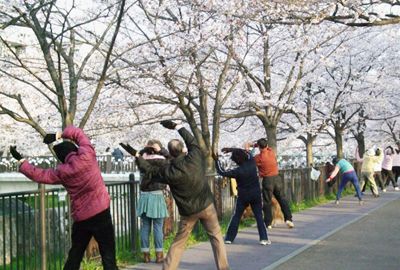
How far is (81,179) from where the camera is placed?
20.6 ft

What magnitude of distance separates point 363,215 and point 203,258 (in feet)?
21.8

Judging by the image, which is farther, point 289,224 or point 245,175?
point 289,224

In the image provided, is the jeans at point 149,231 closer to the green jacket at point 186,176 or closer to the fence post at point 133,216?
the fence post at point 133,216

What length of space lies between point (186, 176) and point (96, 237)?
119cm

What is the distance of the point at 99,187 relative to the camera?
643cm

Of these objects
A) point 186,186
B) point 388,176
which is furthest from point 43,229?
point 388,176

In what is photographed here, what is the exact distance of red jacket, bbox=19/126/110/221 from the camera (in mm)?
6211

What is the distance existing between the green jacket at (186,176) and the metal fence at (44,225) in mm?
1454

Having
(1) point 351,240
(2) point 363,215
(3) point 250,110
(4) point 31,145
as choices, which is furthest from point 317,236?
(4) point 31,145

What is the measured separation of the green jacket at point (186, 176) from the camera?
6.92m

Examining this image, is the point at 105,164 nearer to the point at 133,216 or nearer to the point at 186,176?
the point at 133,216

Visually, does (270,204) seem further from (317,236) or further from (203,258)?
(203,258)

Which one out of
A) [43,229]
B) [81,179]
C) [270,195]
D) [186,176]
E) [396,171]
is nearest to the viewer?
[81,179]

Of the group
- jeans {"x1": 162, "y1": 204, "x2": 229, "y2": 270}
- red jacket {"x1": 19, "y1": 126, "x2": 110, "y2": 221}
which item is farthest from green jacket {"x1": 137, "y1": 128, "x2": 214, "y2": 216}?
red jacket {"x1": 19, "y1": 126, "x2": 110, "y2": 221}
